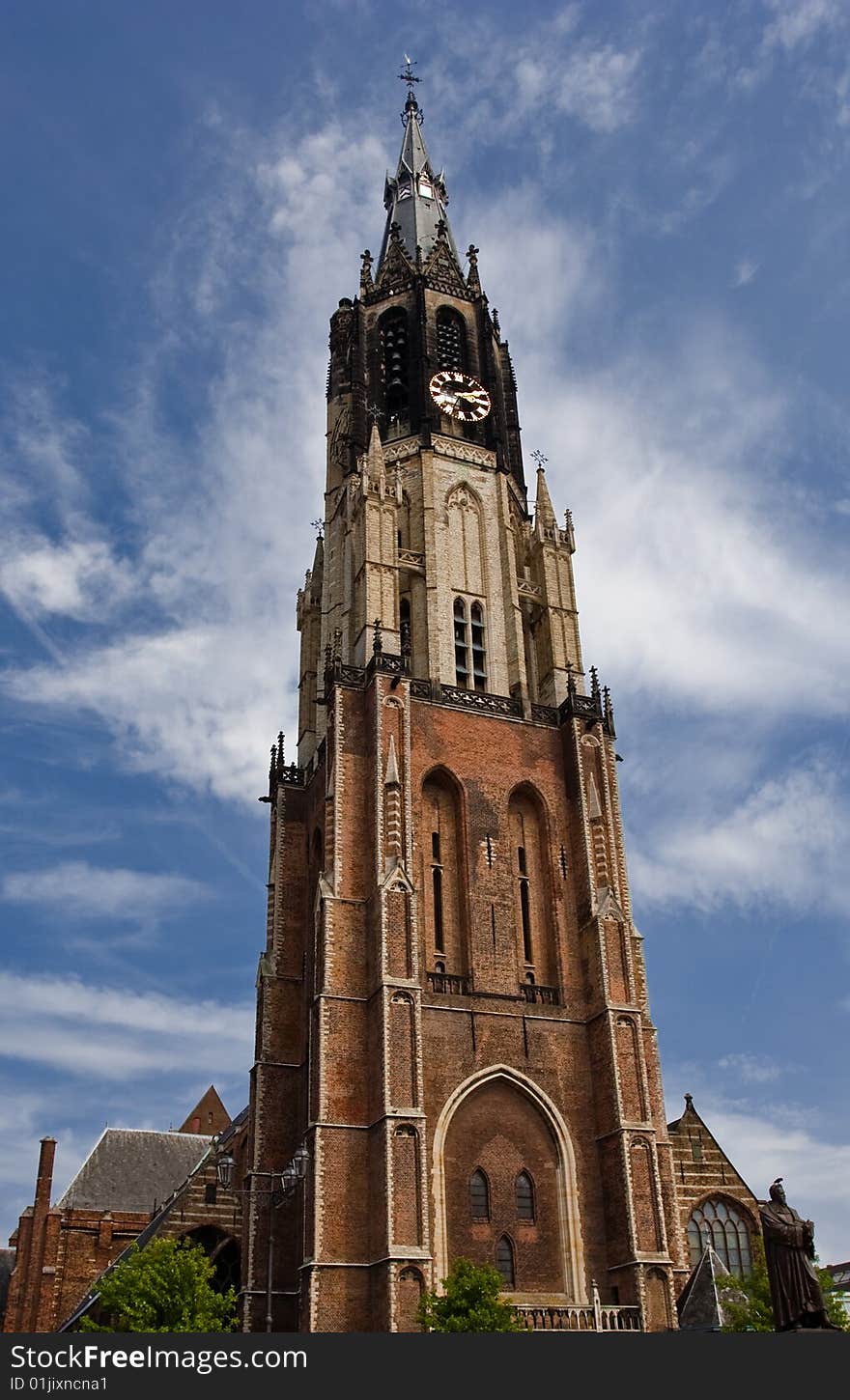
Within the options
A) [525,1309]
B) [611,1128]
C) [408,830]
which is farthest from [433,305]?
[525,1309]

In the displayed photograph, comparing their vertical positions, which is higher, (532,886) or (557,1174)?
(532,886)

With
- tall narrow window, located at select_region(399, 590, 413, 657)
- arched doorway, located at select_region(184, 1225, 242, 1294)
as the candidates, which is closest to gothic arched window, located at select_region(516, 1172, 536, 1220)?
arched doorway, located at select_region(184, 1225, 242, 1294)

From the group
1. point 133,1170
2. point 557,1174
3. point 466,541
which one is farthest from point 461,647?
point 133,1170

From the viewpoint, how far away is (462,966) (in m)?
36.2

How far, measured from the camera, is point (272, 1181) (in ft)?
118

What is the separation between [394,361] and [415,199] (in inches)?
521

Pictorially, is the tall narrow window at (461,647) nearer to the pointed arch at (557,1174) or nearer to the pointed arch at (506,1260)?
the pointed arch at (557,1174)

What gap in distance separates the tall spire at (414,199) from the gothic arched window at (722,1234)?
4166cm

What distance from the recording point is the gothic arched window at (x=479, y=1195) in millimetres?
33031

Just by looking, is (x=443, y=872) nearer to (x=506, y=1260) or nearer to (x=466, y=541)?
(x=506, y=1260)

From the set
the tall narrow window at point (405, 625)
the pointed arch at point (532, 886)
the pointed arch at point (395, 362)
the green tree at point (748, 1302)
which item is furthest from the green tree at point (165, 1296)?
the pointed arch at point (395, 362)

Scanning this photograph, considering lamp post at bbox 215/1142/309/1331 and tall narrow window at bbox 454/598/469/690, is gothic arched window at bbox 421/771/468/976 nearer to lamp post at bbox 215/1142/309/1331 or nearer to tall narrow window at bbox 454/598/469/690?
tall narrow window at bbox 454/598/469/690

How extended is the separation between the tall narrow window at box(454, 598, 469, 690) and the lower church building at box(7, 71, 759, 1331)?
0.15 m

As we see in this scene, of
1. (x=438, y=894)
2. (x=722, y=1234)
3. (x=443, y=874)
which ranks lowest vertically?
(x=722, y=1234)
